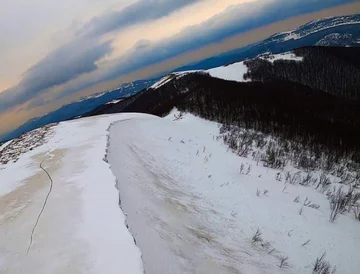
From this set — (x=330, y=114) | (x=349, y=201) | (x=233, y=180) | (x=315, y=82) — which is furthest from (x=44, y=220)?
(x=315, y=82)

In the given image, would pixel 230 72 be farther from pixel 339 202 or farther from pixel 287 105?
pixel 339 202

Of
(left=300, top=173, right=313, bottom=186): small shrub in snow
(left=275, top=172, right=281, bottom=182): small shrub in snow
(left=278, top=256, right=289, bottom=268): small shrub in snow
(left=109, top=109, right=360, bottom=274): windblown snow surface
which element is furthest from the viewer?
(left=300, top=173, right=313, bottom=186): small shrub in snow

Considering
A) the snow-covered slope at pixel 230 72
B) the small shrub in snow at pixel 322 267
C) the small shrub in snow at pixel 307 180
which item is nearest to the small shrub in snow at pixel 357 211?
the small shrub in snow at pixel 307 180

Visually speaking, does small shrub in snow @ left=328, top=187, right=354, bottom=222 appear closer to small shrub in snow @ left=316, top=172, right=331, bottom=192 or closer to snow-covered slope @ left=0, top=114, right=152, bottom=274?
small shrub in snow @ left=316, top=172, right=331, bottom=192

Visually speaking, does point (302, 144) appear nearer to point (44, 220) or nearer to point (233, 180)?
point (233, 180)

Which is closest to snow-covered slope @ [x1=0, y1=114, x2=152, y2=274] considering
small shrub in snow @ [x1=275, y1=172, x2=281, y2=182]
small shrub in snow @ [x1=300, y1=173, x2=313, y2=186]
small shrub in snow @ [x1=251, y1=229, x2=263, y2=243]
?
small shrub in snow @ [x1=251, y1=229, x2=263, y2=243]

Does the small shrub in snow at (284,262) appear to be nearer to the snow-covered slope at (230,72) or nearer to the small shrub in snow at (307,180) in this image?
the small shrub in snow at (307,180)

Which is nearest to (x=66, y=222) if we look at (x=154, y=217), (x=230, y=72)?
(x=154, y=217)

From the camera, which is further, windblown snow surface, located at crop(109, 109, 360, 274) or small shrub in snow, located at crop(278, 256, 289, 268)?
small shrub in snow, located at crop(278, 256, 289, 268)
